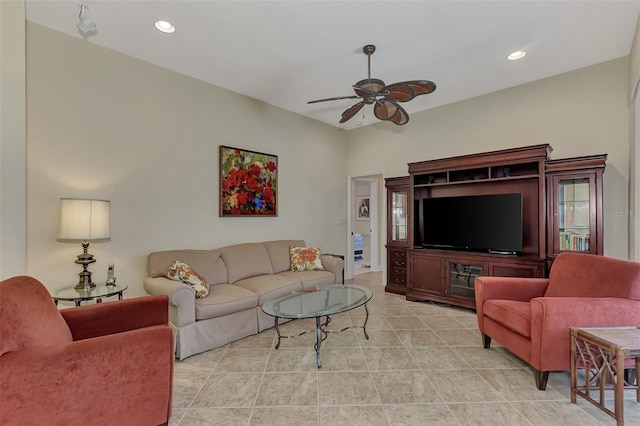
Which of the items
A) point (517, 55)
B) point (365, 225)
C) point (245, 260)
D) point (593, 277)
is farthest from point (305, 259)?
point (365, 225)

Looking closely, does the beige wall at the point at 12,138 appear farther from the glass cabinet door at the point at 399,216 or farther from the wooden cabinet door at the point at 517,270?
the wooden cabinet door at the point at 517,270

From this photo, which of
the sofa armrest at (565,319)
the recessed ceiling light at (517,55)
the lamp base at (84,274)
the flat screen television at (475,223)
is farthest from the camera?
the flat screen television at (475,223)

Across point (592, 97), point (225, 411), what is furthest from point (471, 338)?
point (592, 97)

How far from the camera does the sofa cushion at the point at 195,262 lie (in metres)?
3.06

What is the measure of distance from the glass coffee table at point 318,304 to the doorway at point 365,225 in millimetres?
2517

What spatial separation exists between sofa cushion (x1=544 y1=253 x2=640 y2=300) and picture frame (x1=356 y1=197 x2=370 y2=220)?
5.10m

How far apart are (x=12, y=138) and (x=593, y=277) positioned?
4.66m

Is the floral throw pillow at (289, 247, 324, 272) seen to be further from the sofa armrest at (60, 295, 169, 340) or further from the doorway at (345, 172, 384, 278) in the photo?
the sofa armrest at (60, 295, 169, 340)

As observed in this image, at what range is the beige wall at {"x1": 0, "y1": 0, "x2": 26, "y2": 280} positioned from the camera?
7.25 ft

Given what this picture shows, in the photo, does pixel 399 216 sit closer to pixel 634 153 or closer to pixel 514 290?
pixel 514 290

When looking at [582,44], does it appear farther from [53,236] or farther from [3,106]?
[53,236]

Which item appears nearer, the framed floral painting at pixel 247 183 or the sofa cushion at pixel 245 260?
the sofa cushion at pixel 245 260

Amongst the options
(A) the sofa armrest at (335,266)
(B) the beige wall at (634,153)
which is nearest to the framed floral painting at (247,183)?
(A) the sofa armrest at (335,266)

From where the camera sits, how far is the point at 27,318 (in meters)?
1.36
